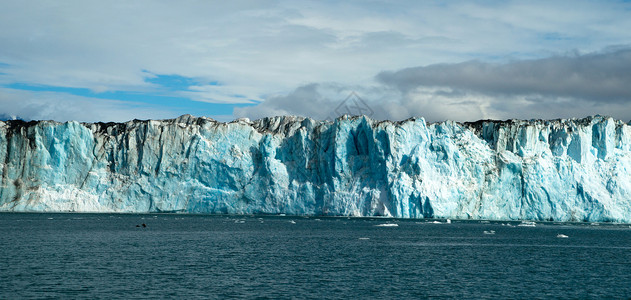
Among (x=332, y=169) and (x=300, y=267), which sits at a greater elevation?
(x=332, y=169)

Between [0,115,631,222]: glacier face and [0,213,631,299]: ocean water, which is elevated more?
[0,115,631,222]: glacier face

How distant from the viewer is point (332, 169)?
83.0 meters

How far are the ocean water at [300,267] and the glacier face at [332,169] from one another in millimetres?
27037

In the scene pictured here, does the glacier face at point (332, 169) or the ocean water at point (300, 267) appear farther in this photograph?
the glacier face at point (332, 169)

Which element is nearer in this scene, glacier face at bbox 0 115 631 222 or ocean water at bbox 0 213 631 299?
ocean water at bbox 0 213 631 299

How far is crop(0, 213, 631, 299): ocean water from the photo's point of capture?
81.3 feet

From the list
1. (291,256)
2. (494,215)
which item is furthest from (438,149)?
(291,256)

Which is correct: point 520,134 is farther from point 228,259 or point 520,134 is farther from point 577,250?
point 228,259

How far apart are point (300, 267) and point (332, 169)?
51178 millimetres

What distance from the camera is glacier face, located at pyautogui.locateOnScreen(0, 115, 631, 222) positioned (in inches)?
3051

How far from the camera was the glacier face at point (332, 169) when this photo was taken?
7750 centimetres

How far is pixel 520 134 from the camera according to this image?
83312 millimetres

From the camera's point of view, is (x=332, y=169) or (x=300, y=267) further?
(x=332, y=169)

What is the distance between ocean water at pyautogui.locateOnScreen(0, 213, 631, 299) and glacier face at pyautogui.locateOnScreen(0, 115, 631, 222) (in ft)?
88.7
